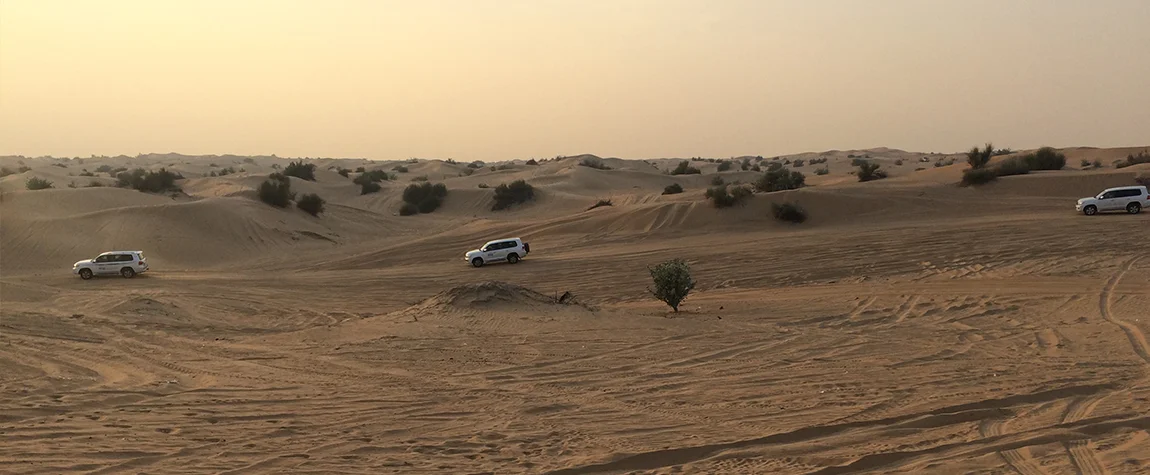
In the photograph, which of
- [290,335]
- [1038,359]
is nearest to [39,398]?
[290,335]

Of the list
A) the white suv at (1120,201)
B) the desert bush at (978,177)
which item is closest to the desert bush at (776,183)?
the desert bush at (978,177)

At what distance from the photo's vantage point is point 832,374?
13.1 meters

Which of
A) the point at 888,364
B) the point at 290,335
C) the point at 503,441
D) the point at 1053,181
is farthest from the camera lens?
the point at 1053,181

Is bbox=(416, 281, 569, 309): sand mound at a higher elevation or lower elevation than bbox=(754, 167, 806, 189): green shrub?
lower

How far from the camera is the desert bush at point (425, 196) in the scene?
64.8m

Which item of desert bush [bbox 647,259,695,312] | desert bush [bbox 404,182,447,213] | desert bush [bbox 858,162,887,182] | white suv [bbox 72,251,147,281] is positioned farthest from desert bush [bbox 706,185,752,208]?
desert bush [bbox 404,182,447,213]

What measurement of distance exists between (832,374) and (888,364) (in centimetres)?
128

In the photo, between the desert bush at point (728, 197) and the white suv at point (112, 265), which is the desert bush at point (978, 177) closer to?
the desert bush at point (728, 197)

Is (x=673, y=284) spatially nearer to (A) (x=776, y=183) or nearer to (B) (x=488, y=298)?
(B) (x=488, y=298)

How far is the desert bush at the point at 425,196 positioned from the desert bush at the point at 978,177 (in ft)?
114

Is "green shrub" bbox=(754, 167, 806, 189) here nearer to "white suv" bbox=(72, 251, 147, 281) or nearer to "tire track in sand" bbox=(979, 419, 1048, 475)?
"white suv" bbox=(72, 251, 147, 281)

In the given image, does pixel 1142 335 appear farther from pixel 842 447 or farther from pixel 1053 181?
pixel 1053 181

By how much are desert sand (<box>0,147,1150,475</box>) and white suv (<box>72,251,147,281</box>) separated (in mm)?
384

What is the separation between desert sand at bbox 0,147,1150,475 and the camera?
922cm
